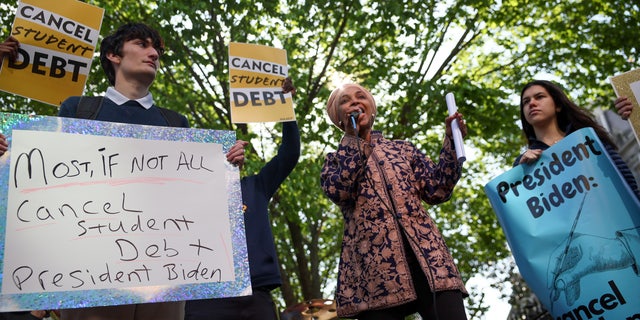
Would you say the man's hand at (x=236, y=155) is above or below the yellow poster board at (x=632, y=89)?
below

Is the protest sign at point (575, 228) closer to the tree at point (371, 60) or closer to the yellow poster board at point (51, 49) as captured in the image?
the yellow poster board at point (51, 49)

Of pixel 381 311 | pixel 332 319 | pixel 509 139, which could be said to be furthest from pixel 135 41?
pixel 509 139

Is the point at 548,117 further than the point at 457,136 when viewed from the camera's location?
Yes

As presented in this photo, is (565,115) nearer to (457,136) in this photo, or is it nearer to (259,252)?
(457,136)

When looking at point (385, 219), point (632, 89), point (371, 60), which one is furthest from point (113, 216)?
point (371, 60)

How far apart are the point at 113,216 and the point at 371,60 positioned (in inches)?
360

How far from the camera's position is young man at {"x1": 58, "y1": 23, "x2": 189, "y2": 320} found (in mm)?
2523

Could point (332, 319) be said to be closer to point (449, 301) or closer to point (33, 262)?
point (449, 301)

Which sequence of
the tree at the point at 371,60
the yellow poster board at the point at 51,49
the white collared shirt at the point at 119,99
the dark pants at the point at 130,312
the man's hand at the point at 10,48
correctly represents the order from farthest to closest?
the tree at the point at 371,60 → the yellow poster board at the point at 51,49 → the man's hand at the point at 10,48 → the white collared shirt at the point at 119,99 → the dark pants at the point at 130,312

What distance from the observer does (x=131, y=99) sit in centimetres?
305

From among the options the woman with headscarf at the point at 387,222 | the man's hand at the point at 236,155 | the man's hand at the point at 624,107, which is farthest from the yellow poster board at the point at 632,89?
the man's hand at the point at 236,155

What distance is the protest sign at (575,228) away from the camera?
122 inches

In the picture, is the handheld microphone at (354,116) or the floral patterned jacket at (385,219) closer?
the floral patterned jacket at (385,219)

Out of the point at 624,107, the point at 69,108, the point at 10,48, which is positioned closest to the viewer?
the point at 69,108
